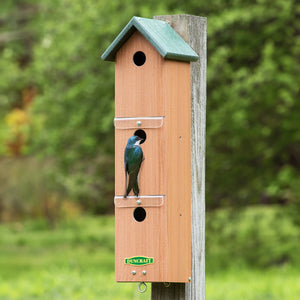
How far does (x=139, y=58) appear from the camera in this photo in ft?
12.1

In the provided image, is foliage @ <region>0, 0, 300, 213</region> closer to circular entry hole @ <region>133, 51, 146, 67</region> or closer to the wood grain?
circular entry hole @ <region>133, 51, 146, 67</region>

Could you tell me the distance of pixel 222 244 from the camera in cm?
1439

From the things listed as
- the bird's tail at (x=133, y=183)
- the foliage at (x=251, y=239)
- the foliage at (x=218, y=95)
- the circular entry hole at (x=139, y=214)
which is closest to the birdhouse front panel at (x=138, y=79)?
the bird's tail at (x=133, y=183)

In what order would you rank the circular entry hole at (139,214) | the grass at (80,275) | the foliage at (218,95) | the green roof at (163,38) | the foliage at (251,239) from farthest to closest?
1. the foliage at (251,239)
2. the foliage at (218,95)
3. the grass at (80,275)
4. the circular entry hole at (139,214)
5. the green roof at (163,38)

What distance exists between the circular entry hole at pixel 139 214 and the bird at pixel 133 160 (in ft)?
0.32

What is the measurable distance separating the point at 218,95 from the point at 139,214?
324 inches

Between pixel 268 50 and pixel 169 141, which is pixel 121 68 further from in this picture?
pixel 268 50

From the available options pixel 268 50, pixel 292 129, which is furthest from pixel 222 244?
pixel 268 50

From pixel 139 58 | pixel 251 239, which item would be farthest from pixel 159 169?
pixel 251 239

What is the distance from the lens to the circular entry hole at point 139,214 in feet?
11.8

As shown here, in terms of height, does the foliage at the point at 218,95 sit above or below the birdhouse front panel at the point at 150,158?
above

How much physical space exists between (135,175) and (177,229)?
0.32 meters

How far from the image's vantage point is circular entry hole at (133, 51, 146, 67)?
368cm

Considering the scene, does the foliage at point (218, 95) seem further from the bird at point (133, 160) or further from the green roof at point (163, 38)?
the bird at point (133, 160)
